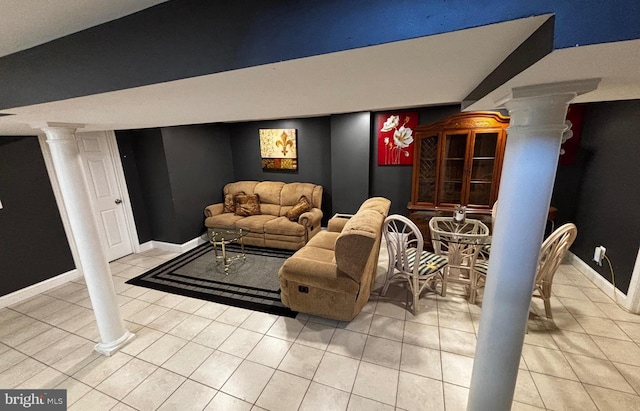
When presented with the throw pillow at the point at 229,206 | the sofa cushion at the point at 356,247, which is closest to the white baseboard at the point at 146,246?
the throw pillow at the point at 229,206

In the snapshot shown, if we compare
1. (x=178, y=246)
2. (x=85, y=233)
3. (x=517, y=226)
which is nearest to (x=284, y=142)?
(x=178, y=246)

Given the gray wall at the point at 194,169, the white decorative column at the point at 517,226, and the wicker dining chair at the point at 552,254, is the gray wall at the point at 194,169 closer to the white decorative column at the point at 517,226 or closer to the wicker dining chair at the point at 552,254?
the white decorative column at the point at 517,226

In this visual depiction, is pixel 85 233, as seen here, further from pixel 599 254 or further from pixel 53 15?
pixel 599 254

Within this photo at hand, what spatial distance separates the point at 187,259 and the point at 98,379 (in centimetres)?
202

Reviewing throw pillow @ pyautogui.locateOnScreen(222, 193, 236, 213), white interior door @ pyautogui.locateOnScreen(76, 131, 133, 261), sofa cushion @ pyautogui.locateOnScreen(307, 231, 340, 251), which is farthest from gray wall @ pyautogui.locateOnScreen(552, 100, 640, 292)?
white interior door @ pyautogui.locateOnScreen(76, 131, 133, 261)

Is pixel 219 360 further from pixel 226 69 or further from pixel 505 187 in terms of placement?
pixel 505 187

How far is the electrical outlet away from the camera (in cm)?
268

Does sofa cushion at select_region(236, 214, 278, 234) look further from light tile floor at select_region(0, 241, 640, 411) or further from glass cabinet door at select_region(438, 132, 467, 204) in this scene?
glass cabinet door at select_region(438, 132, 467, 204)

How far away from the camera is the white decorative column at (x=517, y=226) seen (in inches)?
34.0

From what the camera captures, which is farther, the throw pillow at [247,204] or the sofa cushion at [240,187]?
the sofa cushion at [240,187]

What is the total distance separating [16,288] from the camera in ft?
9.34

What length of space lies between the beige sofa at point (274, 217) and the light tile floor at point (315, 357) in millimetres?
1525

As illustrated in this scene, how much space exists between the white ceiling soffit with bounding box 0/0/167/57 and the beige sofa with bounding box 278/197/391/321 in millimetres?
1769

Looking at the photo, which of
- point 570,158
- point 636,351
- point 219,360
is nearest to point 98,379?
point 219,360
